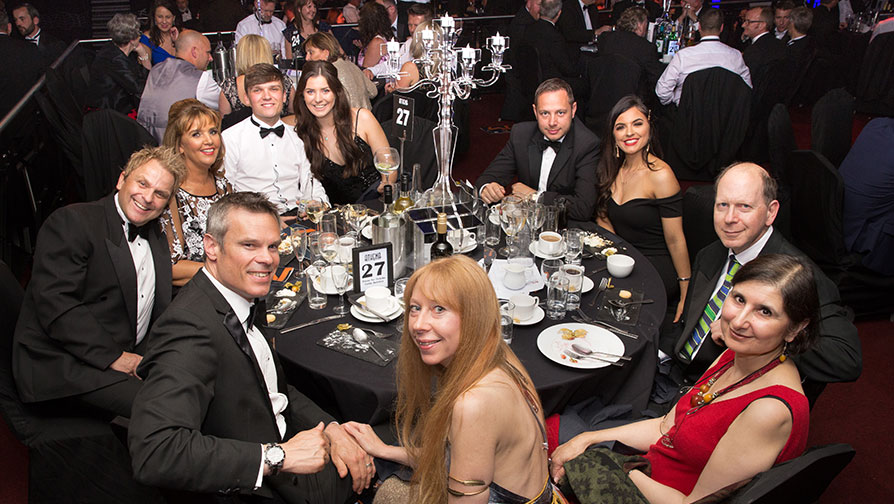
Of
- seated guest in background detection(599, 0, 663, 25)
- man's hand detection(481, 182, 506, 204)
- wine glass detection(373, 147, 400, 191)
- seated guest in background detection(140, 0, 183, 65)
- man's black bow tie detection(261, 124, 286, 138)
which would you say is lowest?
man's hand detection(481, 182, 506, 204)

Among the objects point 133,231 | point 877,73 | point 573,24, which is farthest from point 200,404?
point 877,73

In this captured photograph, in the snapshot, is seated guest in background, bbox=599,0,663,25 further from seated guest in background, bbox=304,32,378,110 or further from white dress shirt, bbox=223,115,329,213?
white dress shirt, bbox=223,115,329,213

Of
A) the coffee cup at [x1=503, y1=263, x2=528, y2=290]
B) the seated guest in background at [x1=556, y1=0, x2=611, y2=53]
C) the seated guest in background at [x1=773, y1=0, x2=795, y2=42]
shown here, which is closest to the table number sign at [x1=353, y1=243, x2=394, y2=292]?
the coffee cup at [x1=503, y1=263, x2=528, y2=290]

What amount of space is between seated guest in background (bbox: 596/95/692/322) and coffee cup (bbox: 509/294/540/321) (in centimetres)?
115

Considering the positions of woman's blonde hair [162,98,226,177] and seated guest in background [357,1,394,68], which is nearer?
woman's blonde hair [162,98,226,177]

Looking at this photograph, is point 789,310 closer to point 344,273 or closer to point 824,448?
point 824,448

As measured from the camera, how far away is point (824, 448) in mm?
1487

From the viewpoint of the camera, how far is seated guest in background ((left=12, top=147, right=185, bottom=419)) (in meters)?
2.22

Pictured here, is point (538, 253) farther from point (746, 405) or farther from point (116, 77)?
point (116, 77)

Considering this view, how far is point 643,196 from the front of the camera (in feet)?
10.8

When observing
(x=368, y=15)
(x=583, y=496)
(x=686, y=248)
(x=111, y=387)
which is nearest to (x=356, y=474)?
(x=583, y=496)

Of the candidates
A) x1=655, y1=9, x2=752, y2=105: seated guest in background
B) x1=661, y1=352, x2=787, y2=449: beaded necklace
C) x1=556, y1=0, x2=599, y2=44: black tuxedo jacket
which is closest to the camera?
x1=661, y1=352, x2=787, y2=449: beaded necklace

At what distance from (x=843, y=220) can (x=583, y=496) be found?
2.87 meters

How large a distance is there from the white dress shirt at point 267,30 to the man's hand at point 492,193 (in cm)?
461
